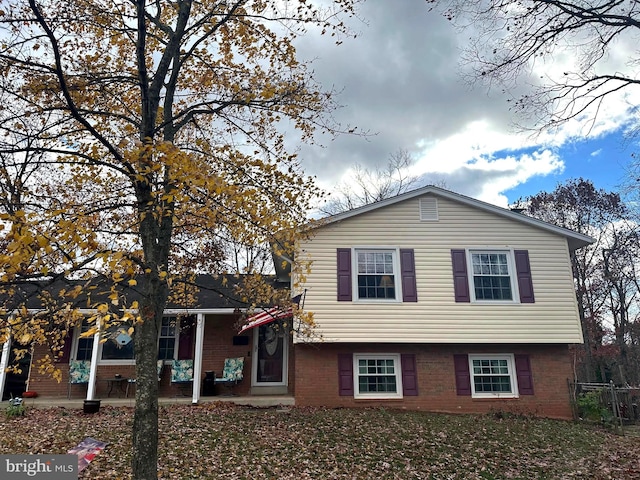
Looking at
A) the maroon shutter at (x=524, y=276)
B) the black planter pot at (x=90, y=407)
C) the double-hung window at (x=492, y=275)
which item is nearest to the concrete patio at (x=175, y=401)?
the black planter pot at (x=90, y=407)

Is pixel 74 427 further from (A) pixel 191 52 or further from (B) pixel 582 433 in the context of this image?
(B) pixel 582 433

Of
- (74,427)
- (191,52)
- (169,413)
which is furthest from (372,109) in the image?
(74,427)

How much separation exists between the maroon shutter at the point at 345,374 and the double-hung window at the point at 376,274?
1685 mm

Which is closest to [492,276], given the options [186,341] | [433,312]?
[433,312]

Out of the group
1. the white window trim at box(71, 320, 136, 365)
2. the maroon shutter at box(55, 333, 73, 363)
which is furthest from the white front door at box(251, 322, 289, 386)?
the maroon shutter at box(55, 333, 73, 363)

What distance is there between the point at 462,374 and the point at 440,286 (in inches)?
97.0

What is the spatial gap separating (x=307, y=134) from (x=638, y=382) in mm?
29059

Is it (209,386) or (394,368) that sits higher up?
(394,368)

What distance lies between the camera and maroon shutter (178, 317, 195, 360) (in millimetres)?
13586

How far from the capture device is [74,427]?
9062 millimetres

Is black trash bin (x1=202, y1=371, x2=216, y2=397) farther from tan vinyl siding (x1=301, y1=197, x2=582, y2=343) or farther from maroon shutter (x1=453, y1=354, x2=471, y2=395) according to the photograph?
maroon shutter (x1=453, y1=354, x2=471, y2=395)

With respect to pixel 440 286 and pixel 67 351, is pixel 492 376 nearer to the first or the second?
pixel 440 286

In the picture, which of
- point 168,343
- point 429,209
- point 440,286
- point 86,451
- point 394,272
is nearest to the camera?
point 86,451

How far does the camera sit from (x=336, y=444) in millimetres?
8312
